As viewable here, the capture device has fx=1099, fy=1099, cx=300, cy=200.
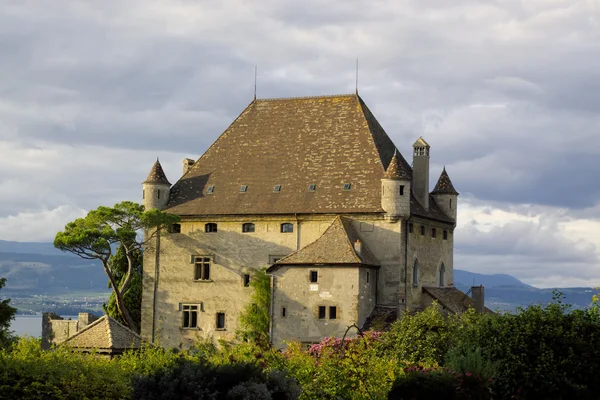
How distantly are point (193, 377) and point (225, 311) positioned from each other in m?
38.7

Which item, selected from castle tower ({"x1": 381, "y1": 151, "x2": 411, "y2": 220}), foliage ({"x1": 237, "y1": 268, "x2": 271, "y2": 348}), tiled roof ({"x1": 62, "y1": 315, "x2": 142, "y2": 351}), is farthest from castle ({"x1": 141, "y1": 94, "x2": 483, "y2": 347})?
tiled roof ({"x1": 62, "y1": 315, "x2": 142, "y2": 351})

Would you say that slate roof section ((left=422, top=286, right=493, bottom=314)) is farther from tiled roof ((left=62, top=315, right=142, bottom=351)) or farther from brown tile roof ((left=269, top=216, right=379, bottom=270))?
tiled roof ((left=62, top=315, right=142, bottom=351))

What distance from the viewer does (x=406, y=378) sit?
34094 mm

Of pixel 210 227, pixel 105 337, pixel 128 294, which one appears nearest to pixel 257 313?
pixel 210 227

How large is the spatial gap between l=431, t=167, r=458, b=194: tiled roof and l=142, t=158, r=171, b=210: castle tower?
1756cm

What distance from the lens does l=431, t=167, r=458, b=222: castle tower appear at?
72.0m

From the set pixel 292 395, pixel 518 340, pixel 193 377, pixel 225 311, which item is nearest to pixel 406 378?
pixel 292 395

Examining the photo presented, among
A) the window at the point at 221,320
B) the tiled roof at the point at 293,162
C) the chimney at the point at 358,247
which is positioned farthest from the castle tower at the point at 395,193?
the window at the point at 221,320

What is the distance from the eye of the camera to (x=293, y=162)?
69.5 metres

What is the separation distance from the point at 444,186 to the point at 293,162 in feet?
34.0

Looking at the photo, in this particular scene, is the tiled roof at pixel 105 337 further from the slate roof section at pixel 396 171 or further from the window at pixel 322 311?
the slate roof section at pixel 396 171

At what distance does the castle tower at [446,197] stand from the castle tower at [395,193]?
26.1ft

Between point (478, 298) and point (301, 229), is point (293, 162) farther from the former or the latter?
point (478, 298)

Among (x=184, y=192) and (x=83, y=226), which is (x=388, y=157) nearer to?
(x=184, y=192)
